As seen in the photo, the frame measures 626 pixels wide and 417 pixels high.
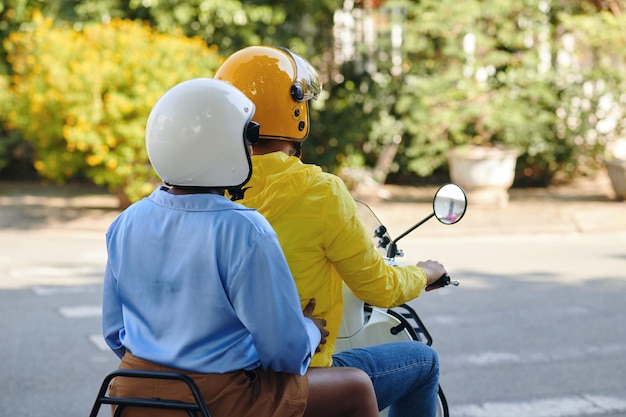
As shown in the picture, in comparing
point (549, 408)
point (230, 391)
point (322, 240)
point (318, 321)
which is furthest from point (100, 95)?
point (230, 391)

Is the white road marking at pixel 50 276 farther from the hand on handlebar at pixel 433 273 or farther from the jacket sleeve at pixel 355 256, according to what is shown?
the jacket sleeve at pixel 355 256

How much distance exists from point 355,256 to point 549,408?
294cm

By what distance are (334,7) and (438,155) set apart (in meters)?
3.01

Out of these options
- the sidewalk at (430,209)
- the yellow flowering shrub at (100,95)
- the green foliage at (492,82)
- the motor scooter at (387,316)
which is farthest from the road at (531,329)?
the green foliage at (492,82)

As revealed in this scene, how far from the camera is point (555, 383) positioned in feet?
19.0

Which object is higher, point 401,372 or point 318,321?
point 318,321

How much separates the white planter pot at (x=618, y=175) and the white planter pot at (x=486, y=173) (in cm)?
147

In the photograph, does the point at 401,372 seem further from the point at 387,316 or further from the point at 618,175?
the point at 618,175

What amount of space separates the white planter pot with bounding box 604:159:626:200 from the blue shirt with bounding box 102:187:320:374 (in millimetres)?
13148

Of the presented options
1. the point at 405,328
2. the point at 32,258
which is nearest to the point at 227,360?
the point at 405,328

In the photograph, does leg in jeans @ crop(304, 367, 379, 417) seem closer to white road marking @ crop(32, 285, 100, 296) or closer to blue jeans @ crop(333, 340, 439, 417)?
blue jeans @ crop(333, 340, 439, 417)

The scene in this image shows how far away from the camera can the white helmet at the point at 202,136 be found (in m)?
2.35

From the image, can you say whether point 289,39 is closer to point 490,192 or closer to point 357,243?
point 490,192

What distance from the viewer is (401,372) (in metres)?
2.83
